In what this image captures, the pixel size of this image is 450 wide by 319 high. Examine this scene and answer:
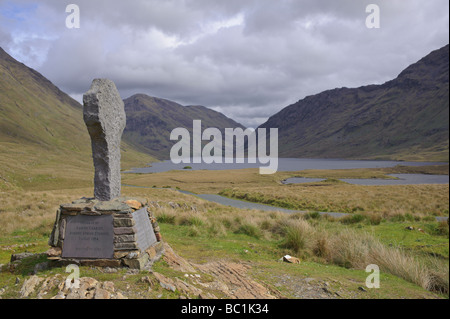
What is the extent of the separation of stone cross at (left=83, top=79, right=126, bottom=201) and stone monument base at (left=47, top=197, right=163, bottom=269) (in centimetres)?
94

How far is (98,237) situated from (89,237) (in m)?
0.27

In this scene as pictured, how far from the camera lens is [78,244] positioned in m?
8.09

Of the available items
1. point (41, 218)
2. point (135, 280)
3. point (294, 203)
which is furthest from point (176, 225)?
point (294, 203)

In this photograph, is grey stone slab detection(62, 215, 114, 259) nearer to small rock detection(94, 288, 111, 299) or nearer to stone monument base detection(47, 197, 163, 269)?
stone monument base detection(47, 197, 163, 269)

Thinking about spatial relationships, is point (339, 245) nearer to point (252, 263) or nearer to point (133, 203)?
point (252, 263)

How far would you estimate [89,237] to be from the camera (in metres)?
8.05

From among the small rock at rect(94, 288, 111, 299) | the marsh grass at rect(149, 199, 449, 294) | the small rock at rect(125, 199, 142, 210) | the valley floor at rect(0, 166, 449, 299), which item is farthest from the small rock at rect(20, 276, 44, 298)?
the marsh grass at rect(149, 199, 449, 294)

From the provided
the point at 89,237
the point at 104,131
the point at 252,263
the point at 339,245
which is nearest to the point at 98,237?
the point at 89,237

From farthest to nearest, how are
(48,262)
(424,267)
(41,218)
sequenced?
1. (41,218)
2. (48,262)
3. (424,267)

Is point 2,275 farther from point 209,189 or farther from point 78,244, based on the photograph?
point 209,189

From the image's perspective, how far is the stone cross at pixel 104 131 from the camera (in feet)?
27.7

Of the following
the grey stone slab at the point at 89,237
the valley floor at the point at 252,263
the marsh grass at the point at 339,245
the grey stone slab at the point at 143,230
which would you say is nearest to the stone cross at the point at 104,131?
the grey stone slab at the point at 89,237
